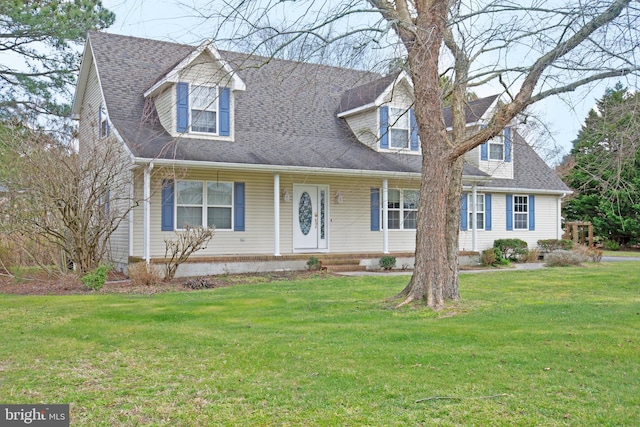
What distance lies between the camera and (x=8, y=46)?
2220cm

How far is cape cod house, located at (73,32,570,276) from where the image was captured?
15258mm

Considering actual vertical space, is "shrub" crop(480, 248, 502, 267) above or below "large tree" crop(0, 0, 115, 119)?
below

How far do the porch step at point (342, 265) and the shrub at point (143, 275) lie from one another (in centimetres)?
489

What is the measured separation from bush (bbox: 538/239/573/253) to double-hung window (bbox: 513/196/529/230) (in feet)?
2.85

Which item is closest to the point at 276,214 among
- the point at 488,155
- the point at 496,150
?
the point at 488,155

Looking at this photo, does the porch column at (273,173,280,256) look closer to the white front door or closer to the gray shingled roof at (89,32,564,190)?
the gray shingled roof at (89,32,564,190)

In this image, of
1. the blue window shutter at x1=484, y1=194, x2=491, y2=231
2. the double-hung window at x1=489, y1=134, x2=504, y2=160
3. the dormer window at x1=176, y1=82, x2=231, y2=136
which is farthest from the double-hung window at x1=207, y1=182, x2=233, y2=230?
the double-hung window at x1=489, y1=134, x2=504, y2=160

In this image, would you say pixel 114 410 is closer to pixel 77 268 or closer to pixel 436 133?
pixel 436 133

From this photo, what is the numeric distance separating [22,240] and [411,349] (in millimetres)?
11587

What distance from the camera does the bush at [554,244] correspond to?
71.1 feet

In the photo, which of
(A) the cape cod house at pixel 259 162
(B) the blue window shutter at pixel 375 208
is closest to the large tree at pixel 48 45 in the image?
(A) the cape cod house at pixel 259 162

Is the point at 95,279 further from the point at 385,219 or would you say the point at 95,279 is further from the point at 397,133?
the point at 397,133

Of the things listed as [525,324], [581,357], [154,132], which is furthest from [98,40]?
[581,357]

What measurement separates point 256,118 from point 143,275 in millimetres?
6825
